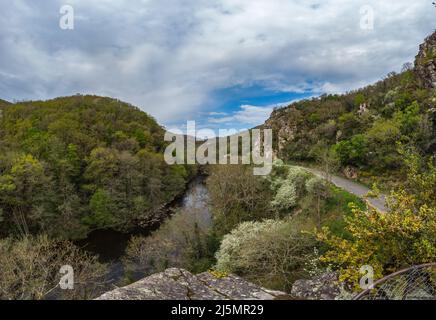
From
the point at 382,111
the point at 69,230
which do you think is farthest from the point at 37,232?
the point at 382,111

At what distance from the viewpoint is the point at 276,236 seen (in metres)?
15.1

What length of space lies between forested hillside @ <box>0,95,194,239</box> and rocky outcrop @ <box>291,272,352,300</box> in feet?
97.7

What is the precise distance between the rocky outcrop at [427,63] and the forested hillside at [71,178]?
37433 mm

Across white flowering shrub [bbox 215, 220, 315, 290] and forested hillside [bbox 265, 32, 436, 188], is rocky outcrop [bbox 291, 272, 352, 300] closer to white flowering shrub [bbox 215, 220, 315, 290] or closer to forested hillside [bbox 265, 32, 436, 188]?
white flowering shrub [bbox 215, 220, 315, 290]

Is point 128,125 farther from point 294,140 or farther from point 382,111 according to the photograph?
point 382,111

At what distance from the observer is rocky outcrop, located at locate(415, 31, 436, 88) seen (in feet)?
94.5

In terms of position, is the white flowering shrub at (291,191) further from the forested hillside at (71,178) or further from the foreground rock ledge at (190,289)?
the forested hillside at (71,178)

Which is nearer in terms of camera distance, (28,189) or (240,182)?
(240,182)

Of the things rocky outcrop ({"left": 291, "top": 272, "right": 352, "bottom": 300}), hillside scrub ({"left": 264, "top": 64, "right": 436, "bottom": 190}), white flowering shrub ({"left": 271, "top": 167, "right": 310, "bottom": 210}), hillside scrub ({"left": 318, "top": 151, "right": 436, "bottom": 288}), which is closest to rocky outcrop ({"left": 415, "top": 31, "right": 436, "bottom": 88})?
Result: hillside scrub ({"left": 264, "top": 64, "right": 436, "bottom": 190})

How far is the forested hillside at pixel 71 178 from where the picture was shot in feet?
106

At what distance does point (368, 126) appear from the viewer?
101 ft

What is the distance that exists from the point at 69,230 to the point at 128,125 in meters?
36.6

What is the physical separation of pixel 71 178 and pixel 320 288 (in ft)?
132

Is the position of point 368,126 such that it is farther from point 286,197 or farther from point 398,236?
point 398,236
